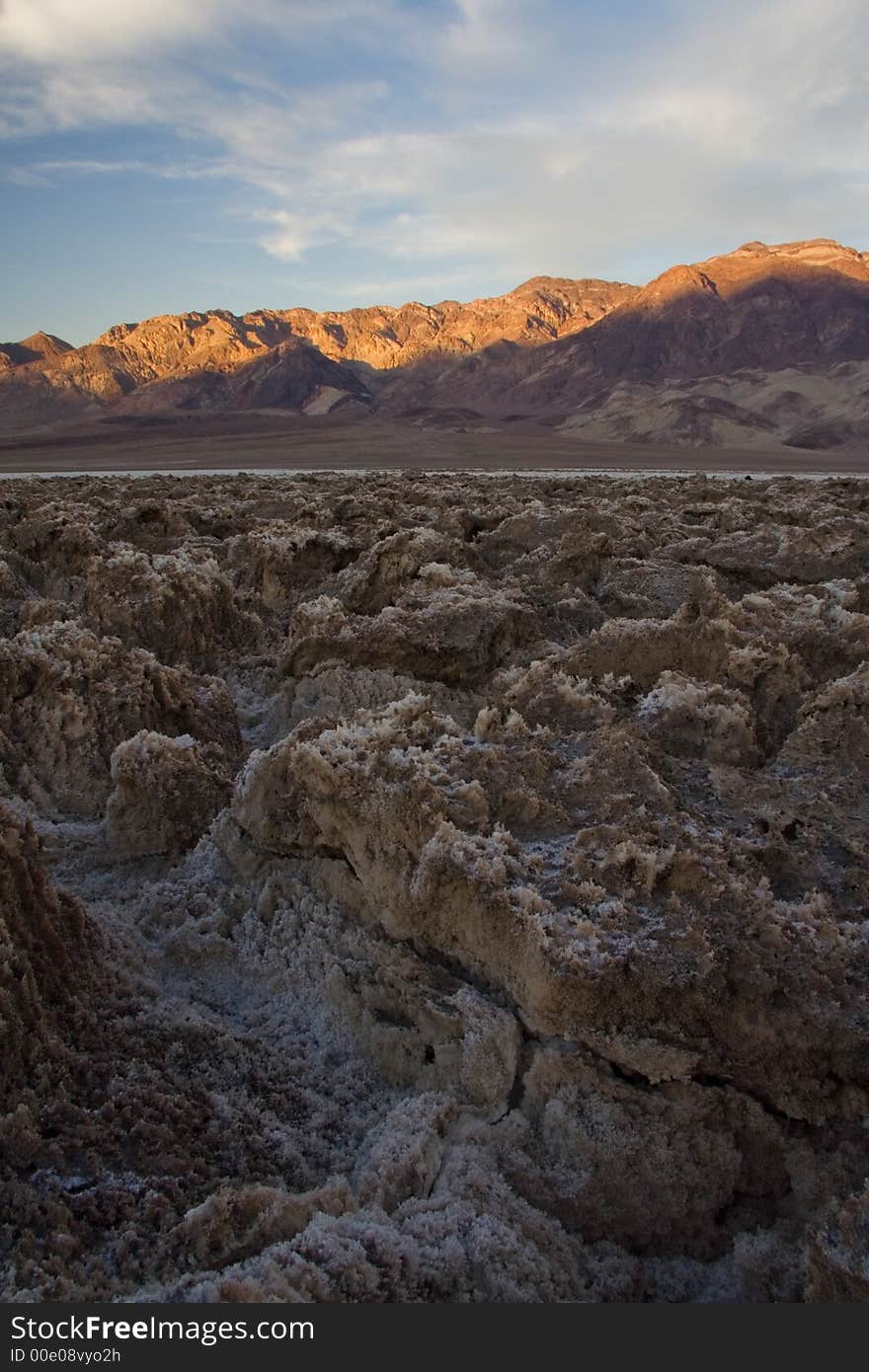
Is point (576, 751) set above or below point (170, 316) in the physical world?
below

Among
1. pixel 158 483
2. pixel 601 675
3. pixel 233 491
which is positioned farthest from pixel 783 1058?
pixel 158 483

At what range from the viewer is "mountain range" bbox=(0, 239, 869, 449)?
6156 cm

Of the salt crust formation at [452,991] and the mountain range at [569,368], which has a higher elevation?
the mountain range at [569,368]

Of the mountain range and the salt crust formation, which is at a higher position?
the mountain range

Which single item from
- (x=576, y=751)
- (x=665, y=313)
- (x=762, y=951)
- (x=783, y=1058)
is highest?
(x=665, y=313)

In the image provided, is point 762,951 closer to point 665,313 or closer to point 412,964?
point 412,964

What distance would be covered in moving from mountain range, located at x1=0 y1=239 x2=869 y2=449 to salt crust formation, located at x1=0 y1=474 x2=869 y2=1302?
54.7m

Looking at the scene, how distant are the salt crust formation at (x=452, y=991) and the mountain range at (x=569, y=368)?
5472 centimetres

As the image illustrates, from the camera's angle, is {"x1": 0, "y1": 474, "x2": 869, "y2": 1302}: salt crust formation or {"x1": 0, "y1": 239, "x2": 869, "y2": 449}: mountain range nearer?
{"x1": 0, "y1": 474, "x2": 869, "y2": 1302}: salt crust formation

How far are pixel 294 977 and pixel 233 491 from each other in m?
10.7

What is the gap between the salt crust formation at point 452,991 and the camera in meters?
1.60

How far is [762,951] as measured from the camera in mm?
1975

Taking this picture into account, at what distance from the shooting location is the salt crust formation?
1.60 metres

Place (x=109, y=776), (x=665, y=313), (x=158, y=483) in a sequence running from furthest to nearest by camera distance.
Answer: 1. (x=665, y=313)
2. (x=158, y=483)
3. (x=109, y=776)
